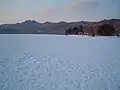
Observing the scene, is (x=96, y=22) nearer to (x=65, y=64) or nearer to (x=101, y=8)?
(x=101, y=8)

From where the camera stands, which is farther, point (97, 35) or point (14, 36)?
point (97, 35)

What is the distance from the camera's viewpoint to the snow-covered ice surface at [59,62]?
1.30 metres

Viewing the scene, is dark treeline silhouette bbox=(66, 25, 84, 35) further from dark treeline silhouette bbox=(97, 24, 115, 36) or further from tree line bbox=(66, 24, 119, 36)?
dark treeline silhouette bbox=(97, 24, 115, 36)

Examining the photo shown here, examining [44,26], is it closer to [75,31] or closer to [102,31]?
[75,31]

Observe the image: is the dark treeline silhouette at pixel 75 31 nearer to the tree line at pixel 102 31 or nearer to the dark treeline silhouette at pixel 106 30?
the tree line at pixel 102 31

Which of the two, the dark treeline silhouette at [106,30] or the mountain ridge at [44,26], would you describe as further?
the dark treeline silhouette at [106,30]

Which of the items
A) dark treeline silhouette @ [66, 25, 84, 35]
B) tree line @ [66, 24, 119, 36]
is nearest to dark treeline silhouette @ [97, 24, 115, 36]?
tree line @ [66, 24, 119, 36]

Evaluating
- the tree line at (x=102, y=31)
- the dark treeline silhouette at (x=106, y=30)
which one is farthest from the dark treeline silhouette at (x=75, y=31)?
the dark treeline silhouette at (x=106, y=30)

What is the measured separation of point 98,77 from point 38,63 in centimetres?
47

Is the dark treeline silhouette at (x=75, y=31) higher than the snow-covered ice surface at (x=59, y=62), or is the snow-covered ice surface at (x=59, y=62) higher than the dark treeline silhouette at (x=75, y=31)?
the dark treeline silhouette at (x=75, y=31)

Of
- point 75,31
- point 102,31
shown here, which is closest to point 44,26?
point 75,31

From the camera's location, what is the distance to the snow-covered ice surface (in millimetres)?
1305

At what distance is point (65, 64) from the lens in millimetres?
1374

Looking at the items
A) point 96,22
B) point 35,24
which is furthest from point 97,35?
point 35,24
